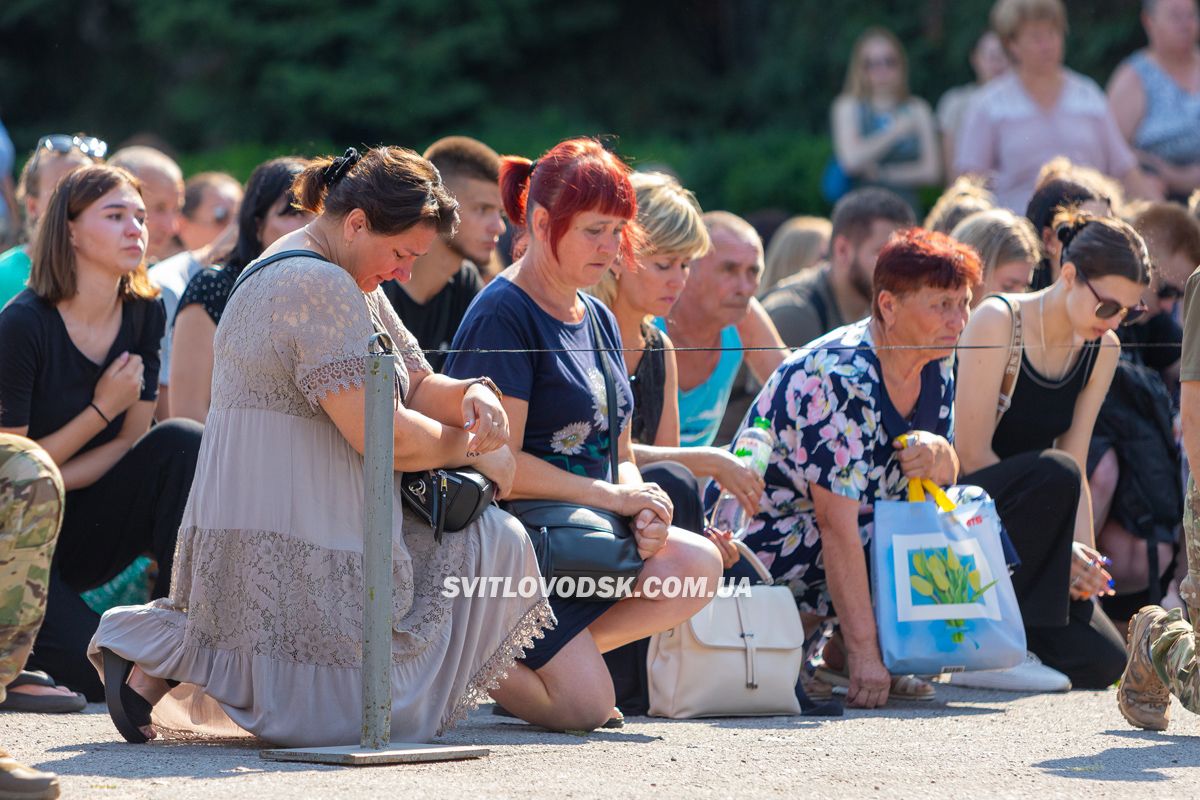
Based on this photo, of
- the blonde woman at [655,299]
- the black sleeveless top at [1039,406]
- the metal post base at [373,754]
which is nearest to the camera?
the metal post base at [373,754]

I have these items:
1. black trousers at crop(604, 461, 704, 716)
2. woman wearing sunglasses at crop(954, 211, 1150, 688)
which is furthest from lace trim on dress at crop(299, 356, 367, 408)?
woman wearing sunglasses at crop(954, 211, 1150, 688)

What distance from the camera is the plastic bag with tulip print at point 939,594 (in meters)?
5.73

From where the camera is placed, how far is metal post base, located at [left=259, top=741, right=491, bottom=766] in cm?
422

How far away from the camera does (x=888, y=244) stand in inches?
238

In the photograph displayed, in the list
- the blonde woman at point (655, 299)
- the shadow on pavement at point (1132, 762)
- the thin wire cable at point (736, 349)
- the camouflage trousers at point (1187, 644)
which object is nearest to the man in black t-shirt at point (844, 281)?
the thin wire cable at point (736, 349)

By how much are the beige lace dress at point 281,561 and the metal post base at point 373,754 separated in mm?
185

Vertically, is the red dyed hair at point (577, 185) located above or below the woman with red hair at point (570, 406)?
above

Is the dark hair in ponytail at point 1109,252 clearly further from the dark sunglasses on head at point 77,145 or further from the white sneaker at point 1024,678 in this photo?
the dark sunglasses on head at point 77,145

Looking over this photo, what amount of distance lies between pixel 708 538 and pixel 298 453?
5.11 feet

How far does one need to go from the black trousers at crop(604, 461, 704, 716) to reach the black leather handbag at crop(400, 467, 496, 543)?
1.05 metres

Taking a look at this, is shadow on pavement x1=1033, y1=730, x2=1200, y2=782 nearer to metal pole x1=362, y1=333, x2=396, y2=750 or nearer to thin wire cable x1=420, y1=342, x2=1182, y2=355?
thin wire cable x1=420, y1=342, x2=1182, y2=355

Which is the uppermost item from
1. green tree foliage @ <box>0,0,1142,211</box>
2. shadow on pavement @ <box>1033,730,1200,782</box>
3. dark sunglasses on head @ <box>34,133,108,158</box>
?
green tree foliage @ <box>0,0,1142,211</box>

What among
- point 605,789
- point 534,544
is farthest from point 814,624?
point 605,789

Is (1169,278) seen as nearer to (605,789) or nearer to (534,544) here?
(534,544)
